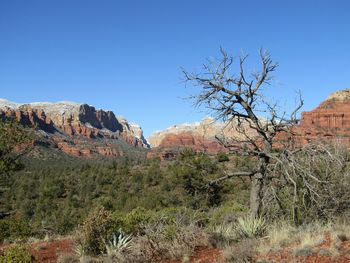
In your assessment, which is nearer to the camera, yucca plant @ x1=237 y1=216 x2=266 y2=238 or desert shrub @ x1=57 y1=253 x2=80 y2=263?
yucca plant @ x1=237 y1=216 x2=266 y2=238

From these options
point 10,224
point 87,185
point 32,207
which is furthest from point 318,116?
point 10,224

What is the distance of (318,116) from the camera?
106m

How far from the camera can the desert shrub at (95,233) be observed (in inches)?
439

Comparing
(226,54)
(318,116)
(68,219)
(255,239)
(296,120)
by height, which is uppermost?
(318,116)

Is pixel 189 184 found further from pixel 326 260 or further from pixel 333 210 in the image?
pixel 326 260

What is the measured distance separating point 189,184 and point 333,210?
2841 centimetres

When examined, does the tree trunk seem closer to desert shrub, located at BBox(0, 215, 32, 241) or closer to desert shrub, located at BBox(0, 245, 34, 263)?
desert shrub, located at BBox(0, 245, 34, 263)

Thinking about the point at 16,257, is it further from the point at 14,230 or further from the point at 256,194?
the point at 14,230

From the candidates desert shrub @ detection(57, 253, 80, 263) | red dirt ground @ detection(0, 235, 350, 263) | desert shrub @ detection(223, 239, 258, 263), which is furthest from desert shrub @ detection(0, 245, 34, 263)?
desert shrub @ detection(223, 239, 258, 263)

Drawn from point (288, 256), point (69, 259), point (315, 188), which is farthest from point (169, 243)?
point (315, 188)

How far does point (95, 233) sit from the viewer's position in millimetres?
11398

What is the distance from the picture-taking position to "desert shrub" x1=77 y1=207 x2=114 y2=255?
11.2 metres

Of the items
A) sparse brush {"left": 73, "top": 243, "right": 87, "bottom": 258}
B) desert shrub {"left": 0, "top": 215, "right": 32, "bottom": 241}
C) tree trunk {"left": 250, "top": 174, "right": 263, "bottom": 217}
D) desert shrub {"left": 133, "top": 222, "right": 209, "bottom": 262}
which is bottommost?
desert shrub {"left": 0, "top": 215, "right": 32, "bottom": 241}

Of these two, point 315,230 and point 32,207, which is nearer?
point 315,230
